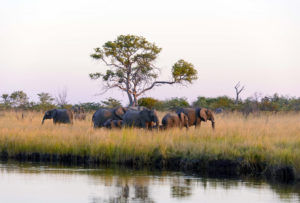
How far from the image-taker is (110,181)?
1372cm

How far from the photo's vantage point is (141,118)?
856 inches

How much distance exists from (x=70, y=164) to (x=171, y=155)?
293cm

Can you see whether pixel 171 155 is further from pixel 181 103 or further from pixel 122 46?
pixel 181 103

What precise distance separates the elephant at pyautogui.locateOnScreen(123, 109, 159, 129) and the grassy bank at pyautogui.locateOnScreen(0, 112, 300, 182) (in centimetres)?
199

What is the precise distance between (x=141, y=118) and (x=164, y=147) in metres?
5.39

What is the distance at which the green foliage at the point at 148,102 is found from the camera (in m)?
45.1

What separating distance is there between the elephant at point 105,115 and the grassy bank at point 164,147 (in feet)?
13.5

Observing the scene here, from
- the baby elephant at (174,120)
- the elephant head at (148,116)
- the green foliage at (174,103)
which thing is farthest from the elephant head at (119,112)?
the green foliage at (174,103)

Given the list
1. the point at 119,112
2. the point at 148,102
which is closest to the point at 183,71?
the point at 148,102

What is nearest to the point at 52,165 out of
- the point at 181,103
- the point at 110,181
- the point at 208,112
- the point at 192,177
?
the point at 110,181

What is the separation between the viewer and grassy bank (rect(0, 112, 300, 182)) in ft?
49.9

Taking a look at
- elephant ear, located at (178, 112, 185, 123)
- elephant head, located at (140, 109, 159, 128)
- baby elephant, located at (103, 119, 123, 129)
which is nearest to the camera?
elephant head, located at (140, 109, 159, 128)

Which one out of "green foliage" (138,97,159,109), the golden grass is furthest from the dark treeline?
the golden grass

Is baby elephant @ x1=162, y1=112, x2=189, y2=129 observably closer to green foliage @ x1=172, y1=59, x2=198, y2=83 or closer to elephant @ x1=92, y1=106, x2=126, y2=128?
elephant @ x1=92, y1=106, x2=126, y2=128
